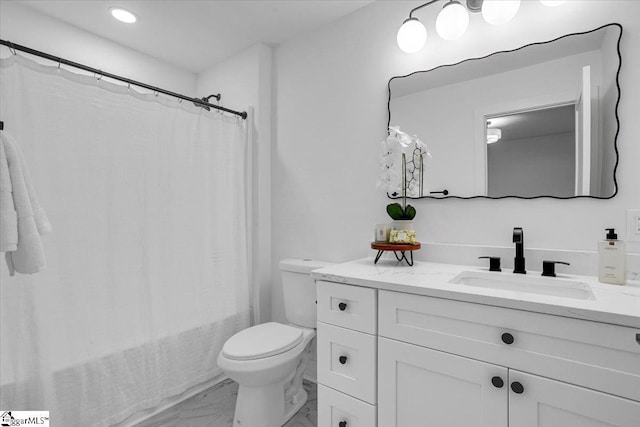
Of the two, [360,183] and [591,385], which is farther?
A: [360,183]

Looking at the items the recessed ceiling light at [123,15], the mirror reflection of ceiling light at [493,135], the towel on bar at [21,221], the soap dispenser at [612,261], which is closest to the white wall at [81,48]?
the recessed ceiling light at [123,15]

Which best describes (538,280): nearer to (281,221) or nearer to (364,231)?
(364,231)

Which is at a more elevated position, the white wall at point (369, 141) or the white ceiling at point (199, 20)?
the white ceiling at point (199, 20)

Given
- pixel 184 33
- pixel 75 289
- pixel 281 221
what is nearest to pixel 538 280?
pixel 281 221

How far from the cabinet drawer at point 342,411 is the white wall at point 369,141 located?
0.78 meters

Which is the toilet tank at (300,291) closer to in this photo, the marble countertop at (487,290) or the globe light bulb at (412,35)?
the marble countertop at (487,290)

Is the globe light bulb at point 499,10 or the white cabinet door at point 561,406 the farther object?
the globe light bulb at point 499,10

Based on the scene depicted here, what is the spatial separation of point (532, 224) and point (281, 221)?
154 centimetres

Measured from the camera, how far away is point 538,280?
1.20 meters

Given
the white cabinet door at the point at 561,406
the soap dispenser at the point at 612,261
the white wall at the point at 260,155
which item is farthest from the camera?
the white wall at the point at 260,155

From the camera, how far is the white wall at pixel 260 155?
231cm

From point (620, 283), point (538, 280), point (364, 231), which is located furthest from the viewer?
point (364, 231)

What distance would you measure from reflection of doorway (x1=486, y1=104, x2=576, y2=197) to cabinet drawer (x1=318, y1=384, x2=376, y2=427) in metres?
1.08

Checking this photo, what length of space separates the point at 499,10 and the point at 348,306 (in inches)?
55.0
